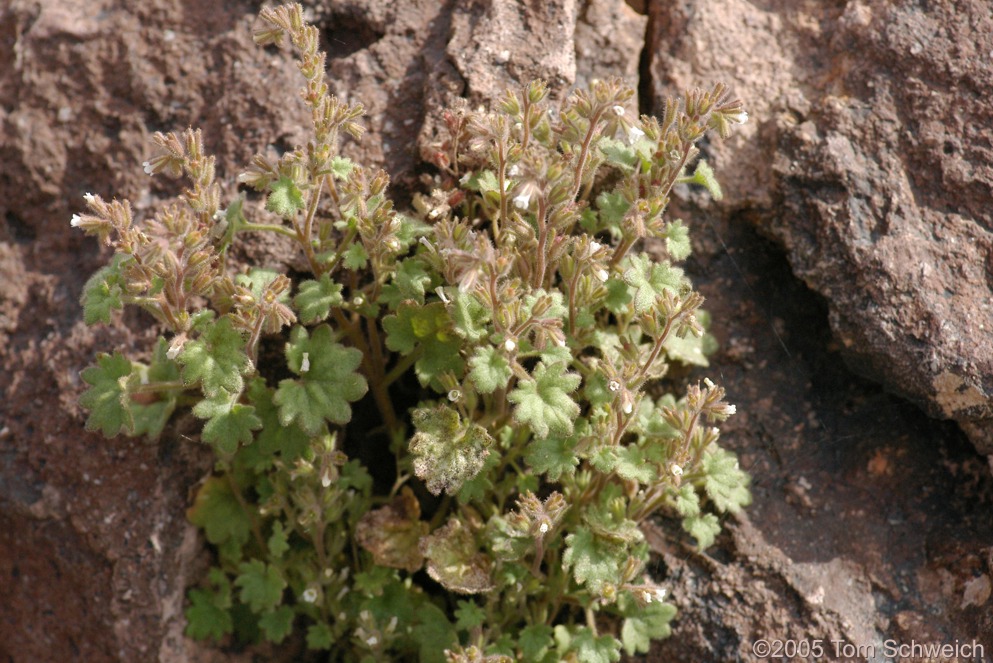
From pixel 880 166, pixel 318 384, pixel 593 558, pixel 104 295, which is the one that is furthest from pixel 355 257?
pixel 880 166

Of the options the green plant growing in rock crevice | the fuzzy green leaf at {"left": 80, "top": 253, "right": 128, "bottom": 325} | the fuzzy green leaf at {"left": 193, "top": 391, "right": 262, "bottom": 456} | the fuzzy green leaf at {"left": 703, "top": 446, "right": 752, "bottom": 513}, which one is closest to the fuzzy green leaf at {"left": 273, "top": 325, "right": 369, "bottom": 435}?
the green plant growing in rock crevice

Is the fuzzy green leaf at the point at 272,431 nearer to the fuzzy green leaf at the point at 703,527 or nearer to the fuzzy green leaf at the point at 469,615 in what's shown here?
the fuzzy green leaf at the point at 469,615

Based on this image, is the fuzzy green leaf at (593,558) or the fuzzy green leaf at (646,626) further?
the fuzzy green leaf at (646,626)

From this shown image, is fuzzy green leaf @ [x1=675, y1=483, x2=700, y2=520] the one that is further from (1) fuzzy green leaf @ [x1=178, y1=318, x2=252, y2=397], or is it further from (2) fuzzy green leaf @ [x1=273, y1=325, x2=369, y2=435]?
(1) fuzzy green leaf @ [x1=178, y1=318, x2=252, y2=397]

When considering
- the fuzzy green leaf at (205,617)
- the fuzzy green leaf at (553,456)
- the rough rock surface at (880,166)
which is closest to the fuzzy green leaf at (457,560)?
the fuzzy green leaf at (553,456)

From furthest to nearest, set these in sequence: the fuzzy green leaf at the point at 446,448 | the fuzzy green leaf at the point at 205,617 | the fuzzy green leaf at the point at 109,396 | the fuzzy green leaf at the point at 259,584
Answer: the fuzzy green leaf at the point at 205,617
the fuzzy green leaf at the point at 259,584
the fuzzy green leaf at the point at 109,396
the fuzzy green leaf at the point at 446,448

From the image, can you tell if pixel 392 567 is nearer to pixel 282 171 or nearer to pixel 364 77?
pixel 282 171

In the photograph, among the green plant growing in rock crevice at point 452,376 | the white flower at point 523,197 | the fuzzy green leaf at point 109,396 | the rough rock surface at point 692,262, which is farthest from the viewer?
the rough rock surface at point 692,262

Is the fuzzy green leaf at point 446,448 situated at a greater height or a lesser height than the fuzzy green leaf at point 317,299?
lesser
